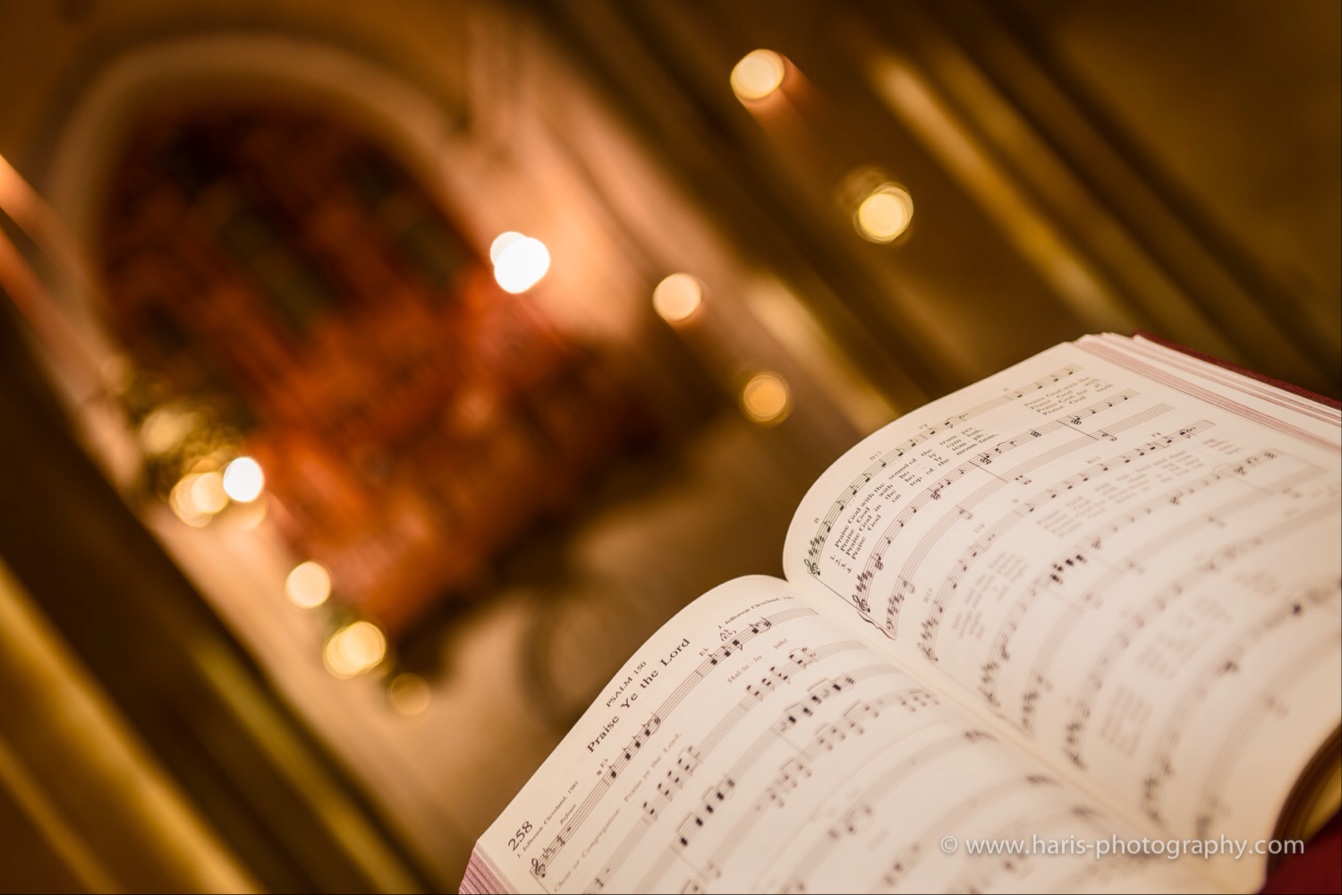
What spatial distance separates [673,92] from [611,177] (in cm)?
28

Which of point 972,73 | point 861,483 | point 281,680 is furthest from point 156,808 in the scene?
point 972,73

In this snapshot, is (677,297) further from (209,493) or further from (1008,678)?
(1008,678)

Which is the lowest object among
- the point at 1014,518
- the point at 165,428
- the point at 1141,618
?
the point at 1141,618

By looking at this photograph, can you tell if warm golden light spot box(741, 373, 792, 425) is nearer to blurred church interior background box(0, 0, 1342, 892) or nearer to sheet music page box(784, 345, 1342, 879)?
blurred church interior background box(0, 0, 1342, 892)

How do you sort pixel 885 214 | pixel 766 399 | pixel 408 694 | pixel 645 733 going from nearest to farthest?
pixel 645 733 → pixel 885 214 → pixel 408 694 → pixel 766 399

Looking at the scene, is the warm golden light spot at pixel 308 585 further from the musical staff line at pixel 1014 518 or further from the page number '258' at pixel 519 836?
the musical staff line at pixel 1014 518

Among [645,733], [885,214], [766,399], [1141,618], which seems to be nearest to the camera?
[1141,618]

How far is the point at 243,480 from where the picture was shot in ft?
6.74

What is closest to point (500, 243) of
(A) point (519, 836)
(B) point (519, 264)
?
(B) point (519, 264)

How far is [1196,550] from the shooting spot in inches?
27.8

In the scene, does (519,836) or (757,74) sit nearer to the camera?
(519,836)

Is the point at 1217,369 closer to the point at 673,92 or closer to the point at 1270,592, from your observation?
the point at 1270,592

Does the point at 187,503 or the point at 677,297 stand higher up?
the point at 187,503

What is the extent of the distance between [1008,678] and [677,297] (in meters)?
1.69
